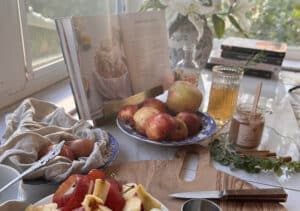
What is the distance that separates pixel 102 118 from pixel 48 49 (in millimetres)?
380

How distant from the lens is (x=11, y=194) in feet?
1.65

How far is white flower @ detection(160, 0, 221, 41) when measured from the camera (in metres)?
1.14

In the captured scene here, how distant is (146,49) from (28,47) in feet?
Result: 1.10

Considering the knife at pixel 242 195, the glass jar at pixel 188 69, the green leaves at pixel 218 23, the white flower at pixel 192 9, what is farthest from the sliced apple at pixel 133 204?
the green leaves at pixel 218 23

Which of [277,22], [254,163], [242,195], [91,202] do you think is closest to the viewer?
[91,202]

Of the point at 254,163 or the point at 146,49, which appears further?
the point at 146,49

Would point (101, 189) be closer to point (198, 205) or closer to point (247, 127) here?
point (198, 205)

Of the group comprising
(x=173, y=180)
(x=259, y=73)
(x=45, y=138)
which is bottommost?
(x=259, y=73)

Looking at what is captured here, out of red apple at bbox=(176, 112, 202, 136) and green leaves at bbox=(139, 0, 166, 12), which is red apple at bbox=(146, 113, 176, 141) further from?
green leaves at bbox=(139, 0, 166, 12)

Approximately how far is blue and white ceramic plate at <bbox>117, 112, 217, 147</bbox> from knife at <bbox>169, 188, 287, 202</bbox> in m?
0.17

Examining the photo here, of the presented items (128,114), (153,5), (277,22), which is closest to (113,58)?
(128,114)

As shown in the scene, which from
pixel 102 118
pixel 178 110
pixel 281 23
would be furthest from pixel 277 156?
pixel 281 23

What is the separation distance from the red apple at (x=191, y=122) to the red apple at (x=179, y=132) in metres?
0.02

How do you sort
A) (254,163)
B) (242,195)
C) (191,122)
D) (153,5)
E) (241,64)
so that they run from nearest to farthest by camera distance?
1. (242,195)
2. (254,163)
3. (191,122)
4. (153,5)
5. (241,64)
